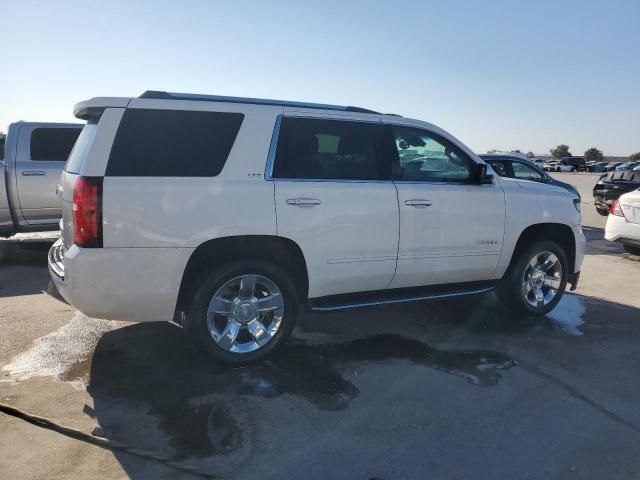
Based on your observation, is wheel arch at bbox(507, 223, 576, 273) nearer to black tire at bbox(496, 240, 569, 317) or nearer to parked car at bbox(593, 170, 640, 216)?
black tire at bbox(496, 240, 569, 317)

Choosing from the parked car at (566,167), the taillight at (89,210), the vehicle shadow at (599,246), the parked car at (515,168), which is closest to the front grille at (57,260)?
the taillight at (89,210)

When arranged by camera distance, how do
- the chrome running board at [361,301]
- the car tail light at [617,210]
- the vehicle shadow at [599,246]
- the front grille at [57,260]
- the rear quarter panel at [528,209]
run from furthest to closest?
the vehicle shadow at [599,246] → the car tail light at [617,210] → the rear quarter panel at [528,209] → the chrome running board at [361,301] → the front grille at [57,260]

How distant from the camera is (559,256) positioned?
18.4ft

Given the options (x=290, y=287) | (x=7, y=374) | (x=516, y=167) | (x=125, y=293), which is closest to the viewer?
(x=125, y=293)

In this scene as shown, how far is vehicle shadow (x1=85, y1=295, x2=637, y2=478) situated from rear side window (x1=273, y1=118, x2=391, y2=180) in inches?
59.7

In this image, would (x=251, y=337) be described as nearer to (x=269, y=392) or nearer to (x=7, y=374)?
(x=269, y=392)

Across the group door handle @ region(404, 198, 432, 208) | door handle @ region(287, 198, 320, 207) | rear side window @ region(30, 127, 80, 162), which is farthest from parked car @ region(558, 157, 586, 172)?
door handle @ region(287, 198, 320, 207)

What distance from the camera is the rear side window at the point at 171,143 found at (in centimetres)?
365

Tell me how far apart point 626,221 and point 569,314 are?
3.53 meters

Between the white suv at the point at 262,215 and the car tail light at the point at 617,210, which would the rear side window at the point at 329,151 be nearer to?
the white suv at the point at 262,215

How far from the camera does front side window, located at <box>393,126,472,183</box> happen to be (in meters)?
4.71

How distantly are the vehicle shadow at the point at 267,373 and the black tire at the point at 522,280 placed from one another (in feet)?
0.44

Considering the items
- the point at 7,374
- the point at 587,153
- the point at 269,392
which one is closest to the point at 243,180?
the point at 269,392

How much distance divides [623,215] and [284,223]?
6877 mm
